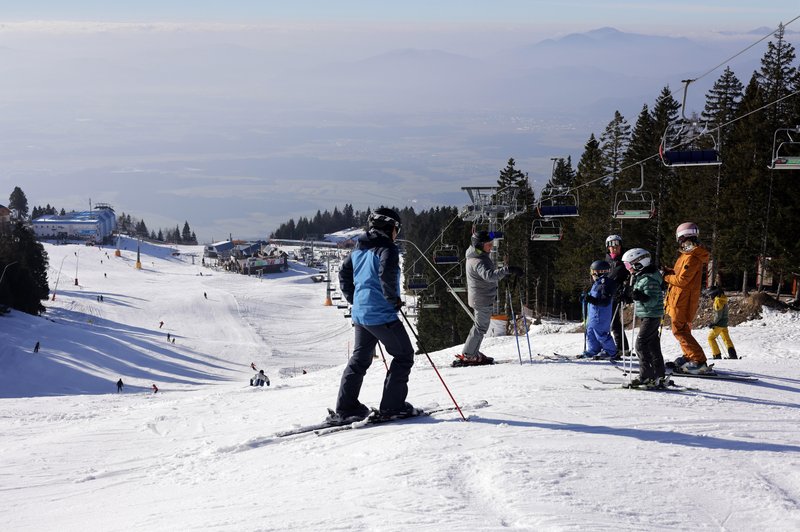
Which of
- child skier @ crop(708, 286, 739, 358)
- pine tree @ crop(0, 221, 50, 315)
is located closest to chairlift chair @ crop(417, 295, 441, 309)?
child skier @ crop(708, 286, 739, 358)

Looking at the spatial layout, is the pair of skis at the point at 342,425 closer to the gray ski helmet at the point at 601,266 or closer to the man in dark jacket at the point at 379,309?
the man in dark jacket at the point at 379,309

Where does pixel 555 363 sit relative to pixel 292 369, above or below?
above

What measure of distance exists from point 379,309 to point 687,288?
437cm

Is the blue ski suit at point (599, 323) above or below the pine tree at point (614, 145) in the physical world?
below

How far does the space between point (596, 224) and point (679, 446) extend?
36.4 meters

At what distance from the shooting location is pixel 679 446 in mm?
5965

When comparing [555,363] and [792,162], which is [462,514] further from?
[792,162]

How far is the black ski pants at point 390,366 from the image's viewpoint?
6.97 meters

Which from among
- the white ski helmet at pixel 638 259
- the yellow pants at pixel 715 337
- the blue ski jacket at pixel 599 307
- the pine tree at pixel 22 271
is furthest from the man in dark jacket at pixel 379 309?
the pine tree at pixel 22 271

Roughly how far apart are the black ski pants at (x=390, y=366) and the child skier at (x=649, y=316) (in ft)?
9.66

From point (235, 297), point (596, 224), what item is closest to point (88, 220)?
point (235, 297)

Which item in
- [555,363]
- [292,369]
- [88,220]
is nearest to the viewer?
[555,363]

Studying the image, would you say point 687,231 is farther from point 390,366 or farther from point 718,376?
point 390,366

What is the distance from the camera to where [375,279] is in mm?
6996
